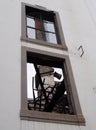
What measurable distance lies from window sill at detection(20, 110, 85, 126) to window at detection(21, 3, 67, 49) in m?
3.00

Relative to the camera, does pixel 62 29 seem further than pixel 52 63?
Yes

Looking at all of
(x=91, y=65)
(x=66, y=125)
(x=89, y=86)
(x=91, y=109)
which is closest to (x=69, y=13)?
(x=91, y=65)

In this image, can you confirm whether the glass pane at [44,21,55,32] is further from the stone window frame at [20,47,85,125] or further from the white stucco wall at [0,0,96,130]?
the stone window frame at [20,47,85,125]

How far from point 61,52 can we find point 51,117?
297cm

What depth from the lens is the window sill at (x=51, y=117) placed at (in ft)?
20.4

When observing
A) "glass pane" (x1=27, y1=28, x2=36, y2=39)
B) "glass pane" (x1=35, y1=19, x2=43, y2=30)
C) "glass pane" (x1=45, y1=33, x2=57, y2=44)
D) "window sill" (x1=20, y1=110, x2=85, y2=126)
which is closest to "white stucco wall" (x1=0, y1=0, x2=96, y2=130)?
"window sill" (x1=20, y1=110, x2=85, y2=126)

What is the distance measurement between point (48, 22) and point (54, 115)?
5.26 meters

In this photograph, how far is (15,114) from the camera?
612 cm

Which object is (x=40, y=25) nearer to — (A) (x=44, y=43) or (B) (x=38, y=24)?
(B) (x=38, y=24)

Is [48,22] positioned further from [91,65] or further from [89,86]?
[89,86]

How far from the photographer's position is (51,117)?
6.45 m

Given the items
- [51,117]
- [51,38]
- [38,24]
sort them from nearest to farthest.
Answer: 1. [51,117]
2. [51,38]
3. [38,24]

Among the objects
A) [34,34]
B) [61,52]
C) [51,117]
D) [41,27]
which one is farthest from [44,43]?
[51,117]

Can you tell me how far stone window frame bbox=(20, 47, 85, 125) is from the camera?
6.30 meters
